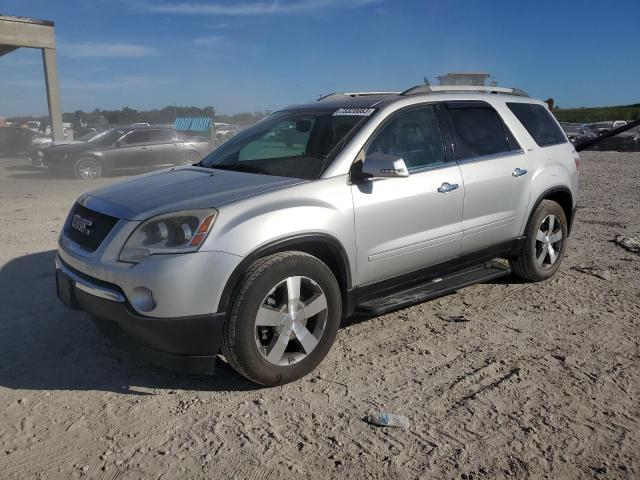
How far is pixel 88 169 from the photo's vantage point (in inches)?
606

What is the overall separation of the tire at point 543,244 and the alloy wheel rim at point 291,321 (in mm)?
2498

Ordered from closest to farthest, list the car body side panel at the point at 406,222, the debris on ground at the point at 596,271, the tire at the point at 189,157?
the car body side panel at the point at 406,222
the debris on ground at the point at 596,271
the tire at the point at 189,157

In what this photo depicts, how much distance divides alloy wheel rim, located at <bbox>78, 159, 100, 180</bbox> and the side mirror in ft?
44.3

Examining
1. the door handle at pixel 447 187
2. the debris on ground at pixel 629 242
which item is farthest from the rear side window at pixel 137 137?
the door handle at pixel 447 187

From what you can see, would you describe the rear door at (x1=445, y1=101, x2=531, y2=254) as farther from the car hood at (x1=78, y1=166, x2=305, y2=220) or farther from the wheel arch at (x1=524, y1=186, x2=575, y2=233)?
the car hood at (x1=78, y1=166, x2=305, y2=220)

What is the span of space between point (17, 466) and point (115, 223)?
1341 mm

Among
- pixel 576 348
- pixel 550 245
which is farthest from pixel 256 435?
pixel 550 245

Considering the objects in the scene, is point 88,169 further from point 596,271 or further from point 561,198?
point 596,271

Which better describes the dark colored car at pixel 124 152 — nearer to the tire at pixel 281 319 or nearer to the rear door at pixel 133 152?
the rear door at pixel 133 152

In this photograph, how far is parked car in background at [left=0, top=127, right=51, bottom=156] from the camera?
2266 centimetres

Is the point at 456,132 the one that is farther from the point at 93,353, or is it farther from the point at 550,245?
the point at 93,353

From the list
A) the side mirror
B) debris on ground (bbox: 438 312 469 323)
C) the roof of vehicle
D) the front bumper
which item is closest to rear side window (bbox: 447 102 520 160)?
the roof of vehicle

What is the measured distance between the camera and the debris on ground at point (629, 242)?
21.7ft

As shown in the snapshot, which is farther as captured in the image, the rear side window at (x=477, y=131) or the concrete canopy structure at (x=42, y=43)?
the concrete canopy structure at (x=42, y=43)
